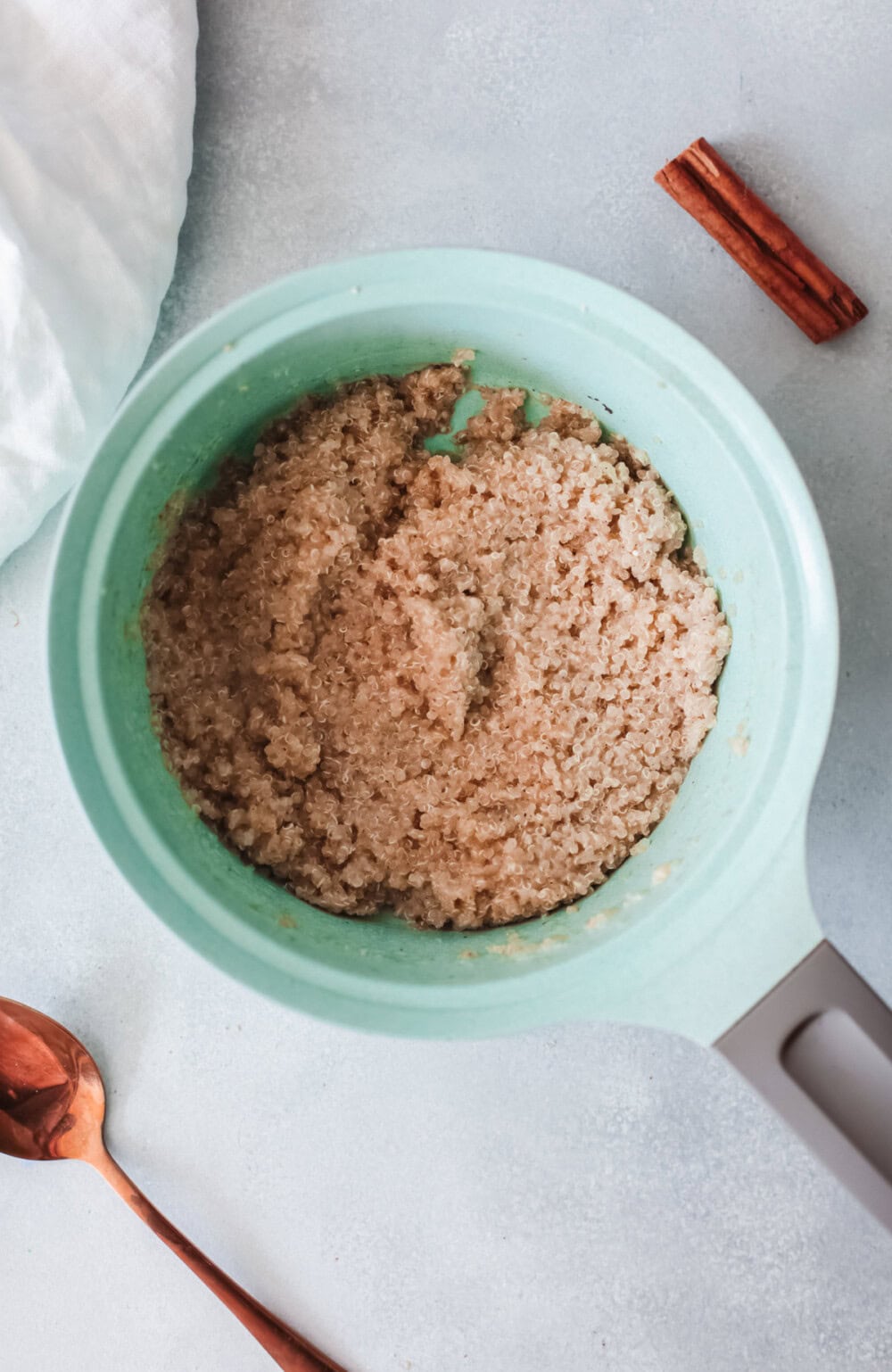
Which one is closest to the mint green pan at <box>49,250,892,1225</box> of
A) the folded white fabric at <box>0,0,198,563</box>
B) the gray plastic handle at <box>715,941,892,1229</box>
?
the gray plastic handle at <box>715,941,892,1229</box>

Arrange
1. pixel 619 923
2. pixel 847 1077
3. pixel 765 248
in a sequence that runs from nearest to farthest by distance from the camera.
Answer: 1. pixel 847 1077
2. pixel 619 923
3. pixel 765 248

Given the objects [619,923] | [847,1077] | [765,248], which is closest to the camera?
[847,1077]

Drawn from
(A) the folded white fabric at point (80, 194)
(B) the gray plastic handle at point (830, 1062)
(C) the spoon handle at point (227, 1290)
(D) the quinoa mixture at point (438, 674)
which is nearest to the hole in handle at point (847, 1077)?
(B) the gray plastic handle at point (830, 1062)

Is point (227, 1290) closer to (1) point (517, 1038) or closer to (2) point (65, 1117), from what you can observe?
(2) point (65, 1117)

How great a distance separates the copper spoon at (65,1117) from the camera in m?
1.01

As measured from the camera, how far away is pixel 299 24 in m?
1.02

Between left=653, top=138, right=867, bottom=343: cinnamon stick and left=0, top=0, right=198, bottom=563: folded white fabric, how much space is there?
0.49m

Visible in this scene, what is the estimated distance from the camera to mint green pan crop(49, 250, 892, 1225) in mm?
740

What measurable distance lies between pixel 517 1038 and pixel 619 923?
0.27 meters

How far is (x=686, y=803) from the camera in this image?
89cm

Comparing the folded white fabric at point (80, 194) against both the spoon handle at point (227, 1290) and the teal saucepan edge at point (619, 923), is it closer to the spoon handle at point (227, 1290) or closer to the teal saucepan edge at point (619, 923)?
the teal saucepan edge at point (619, 923)

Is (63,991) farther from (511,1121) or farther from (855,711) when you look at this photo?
(855,711)

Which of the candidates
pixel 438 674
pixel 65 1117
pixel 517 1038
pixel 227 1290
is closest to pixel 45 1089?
pixel 65 1117

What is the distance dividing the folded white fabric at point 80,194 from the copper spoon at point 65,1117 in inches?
20.6
